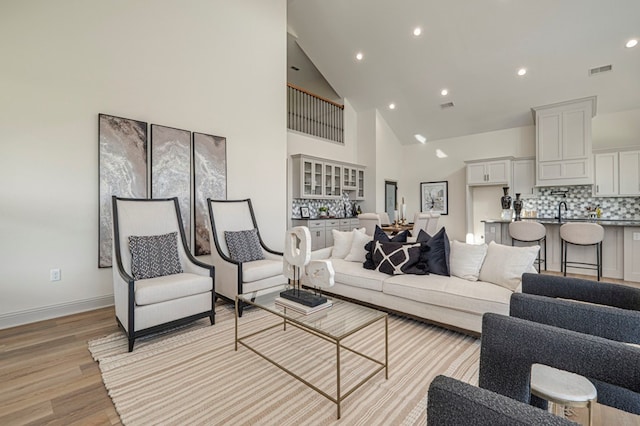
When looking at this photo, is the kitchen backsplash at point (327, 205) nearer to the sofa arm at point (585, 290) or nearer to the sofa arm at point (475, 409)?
the sofa arm at point (585, 290)

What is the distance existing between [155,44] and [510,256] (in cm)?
460

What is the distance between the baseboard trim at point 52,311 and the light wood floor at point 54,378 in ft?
0.29

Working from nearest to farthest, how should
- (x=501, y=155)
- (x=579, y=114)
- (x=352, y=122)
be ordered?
1. (x=579, y=114)
2. (x=501, y=155)
3. (x=352, y=122)

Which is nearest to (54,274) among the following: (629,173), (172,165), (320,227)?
(172,165)

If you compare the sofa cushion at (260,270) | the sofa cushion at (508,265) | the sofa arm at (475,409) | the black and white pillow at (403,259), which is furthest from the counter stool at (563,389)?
the sofa cushion at (260,270)

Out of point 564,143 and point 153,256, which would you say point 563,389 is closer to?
point 153,256

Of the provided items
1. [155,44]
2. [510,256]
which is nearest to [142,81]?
[155,44]

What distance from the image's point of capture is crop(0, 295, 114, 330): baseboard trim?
9.39ft

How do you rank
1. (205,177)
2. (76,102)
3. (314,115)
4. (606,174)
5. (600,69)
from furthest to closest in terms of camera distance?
(314,115)
(606,174)
(600,69)
(205,177)
(76,102)

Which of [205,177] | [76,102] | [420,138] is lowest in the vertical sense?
[205,177]

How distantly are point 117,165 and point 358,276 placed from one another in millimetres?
2998

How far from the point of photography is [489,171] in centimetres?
632

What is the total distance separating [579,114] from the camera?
5.25 metres

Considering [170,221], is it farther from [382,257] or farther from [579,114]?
[579,114]
